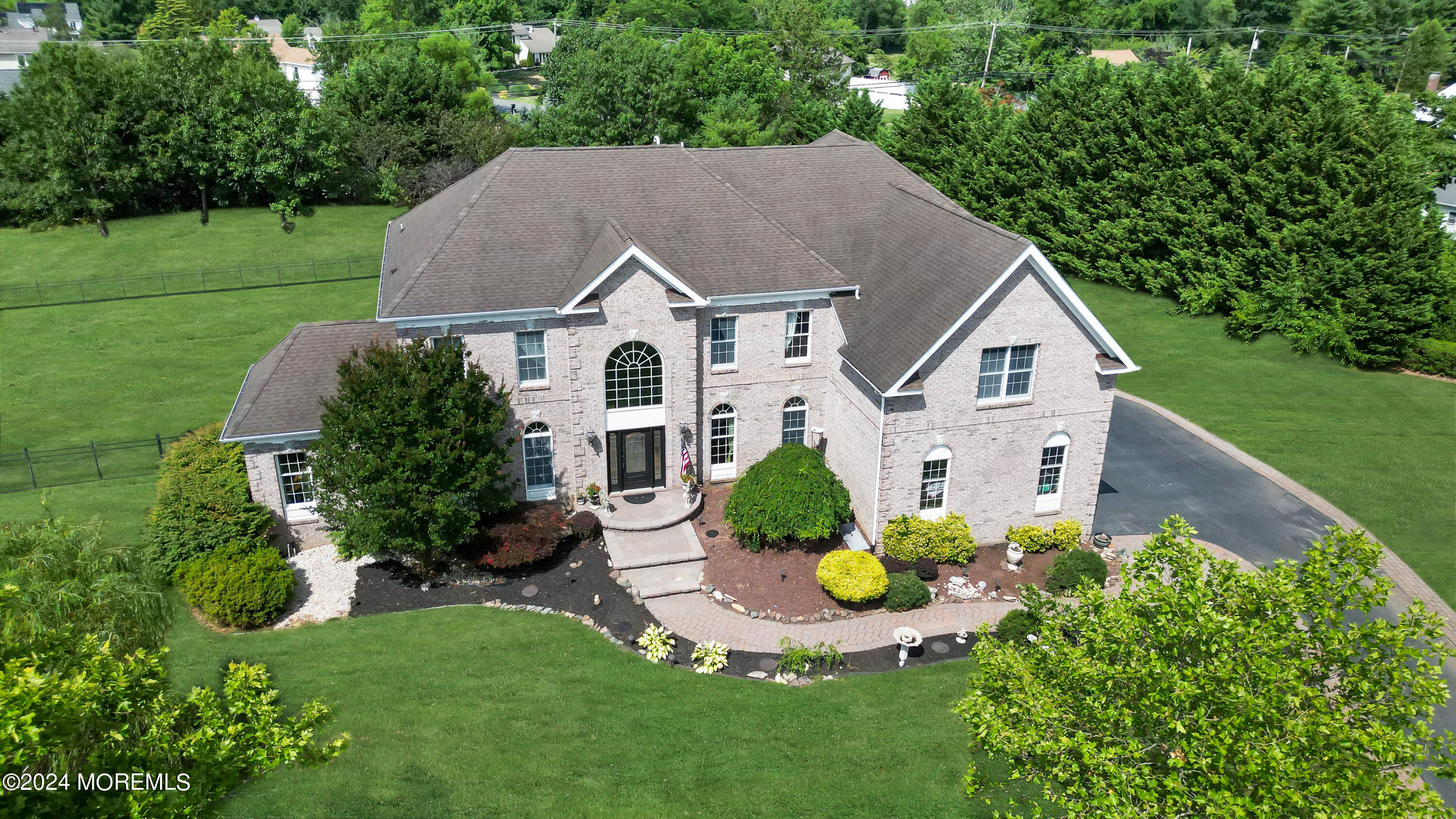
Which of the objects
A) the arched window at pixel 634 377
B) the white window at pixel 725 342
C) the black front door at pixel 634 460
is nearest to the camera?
the arched window at pixel 634 377

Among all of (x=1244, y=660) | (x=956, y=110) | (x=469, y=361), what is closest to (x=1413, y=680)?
(x=1244, y=660)

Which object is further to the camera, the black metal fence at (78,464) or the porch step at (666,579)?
the black metal fence at (78,464)

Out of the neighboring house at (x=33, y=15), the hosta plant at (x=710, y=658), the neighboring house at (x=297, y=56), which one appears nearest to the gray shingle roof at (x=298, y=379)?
the hosta plant at (x=710, y=658)

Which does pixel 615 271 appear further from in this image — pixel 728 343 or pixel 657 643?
pixel 657 643

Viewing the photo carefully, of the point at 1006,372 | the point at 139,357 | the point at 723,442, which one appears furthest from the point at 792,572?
the point at 139,357

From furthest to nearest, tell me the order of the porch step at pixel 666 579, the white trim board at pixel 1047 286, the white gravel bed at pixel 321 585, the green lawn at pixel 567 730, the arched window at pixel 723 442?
the arched window at pixel 723 442
the porch step at pixel 666 579
the white gravel bed at pixel 321 585
the white trim board at pixel 1047 286
the green lawn at pixel 567 730

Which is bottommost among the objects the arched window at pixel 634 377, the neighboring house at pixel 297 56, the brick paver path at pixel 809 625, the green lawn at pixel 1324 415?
the brick paver path at pixel 809 625

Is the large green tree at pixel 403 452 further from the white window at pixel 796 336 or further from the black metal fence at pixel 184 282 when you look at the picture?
the black metal fence at pixel 184 282

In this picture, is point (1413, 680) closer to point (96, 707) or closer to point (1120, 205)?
point (96, 707)
